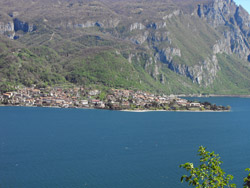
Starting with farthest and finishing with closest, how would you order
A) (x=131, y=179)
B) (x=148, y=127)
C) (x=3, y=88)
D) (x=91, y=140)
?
(x=3, y=88) < (x=148, y=127) < (x=91, y=140) < (x=131, y=179)

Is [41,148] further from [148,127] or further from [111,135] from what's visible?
[148,127]

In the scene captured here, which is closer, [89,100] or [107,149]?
[107,149]

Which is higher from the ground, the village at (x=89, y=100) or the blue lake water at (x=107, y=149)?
the village at (x=89, y=100)

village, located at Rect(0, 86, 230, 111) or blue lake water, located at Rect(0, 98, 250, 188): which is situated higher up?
village, located at Rect(0, 86, 230, 111)

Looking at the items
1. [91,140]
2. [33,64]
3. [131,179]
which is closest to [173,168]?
[131,179]

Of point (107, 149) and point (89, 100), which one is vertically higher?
point (89, 100)
